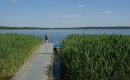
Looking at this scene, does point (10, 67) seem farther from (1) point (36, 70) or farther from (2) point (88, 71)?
(2) point (88, 71)

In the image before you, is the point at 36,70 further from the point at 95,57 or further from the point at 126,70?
the point at 126,70

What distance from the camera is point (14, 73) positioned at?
10.1 meters

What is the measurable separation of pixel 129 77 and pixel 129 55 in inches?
39.6

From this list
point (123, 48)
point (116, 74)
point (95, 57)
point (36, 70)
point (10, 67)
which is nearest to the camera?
point (116, 74)

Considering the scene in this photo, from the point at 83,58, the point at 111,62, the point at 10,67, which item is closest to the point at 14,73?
the point at 10,67

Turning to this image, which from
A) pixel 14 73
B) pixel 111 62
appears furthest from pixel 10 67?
pixel 111 62

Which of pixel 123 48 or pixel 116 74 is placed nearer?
pixel 116 74

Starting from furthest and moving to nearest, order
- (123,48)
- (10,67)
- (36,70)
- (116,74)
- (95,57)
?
(36,70) < (10,67) < (123,48) < (95,57) < (116,74)

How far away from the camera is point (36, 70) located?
10609mm

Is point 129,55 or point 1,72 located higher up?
point 129,55

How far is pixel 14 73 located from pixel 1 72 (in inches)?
35.1

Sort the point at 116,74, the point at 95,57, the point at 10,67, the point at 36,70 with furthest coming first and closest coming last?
the point at 36,70
the point at 10,67
the point at 95,57
the point at 116,74

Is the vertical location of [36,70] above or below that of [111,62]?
below

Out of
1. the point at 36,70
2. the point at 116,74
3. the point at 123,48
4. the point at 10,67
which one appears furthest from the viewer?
the point at 36,70
